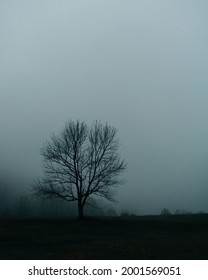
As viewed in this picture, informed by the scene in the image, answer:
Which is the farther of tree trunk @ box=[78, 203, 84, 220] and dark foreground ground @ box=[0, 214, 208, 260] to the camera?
tree trunk @ box=[78, 203, 84, 220]

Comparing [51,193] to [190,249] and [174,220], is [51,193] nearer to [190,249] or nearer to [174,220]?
[174,220]

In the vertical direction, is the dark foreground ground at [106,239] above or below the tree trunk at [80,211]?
below

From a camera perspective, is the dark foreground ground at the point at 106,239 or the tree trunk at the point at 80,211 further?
the tree trunk at the point at 80,211

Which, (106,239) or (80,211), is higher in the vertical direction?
(80,211)

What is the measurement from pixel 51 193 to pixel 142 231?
15.3m

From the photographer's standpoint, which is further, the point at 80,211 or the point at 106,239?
the point at 80,211

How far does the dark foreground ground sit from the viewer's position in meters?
22.7

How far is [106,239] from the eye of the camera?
107 ft

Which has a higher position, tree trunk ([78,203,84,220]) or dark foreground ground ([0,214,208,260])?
tree trunk ([78,203,84,220])

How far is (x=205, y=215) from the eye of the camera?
51750 millimetres

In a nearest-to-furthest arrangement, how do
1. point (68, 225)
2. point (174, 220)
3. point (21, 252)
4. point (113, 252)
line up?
1. point (113, 252)
2. point (21, 252)
3. point (68, 225)
4. point (174, 220)

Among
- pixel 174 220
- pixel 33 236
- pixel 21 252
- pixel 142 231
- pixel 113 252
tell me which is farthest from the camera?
pixel 174 220

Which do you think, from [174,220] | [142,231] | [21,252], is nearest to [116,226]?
[142,231]

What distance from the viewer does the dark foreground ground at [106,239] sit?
22.7m
